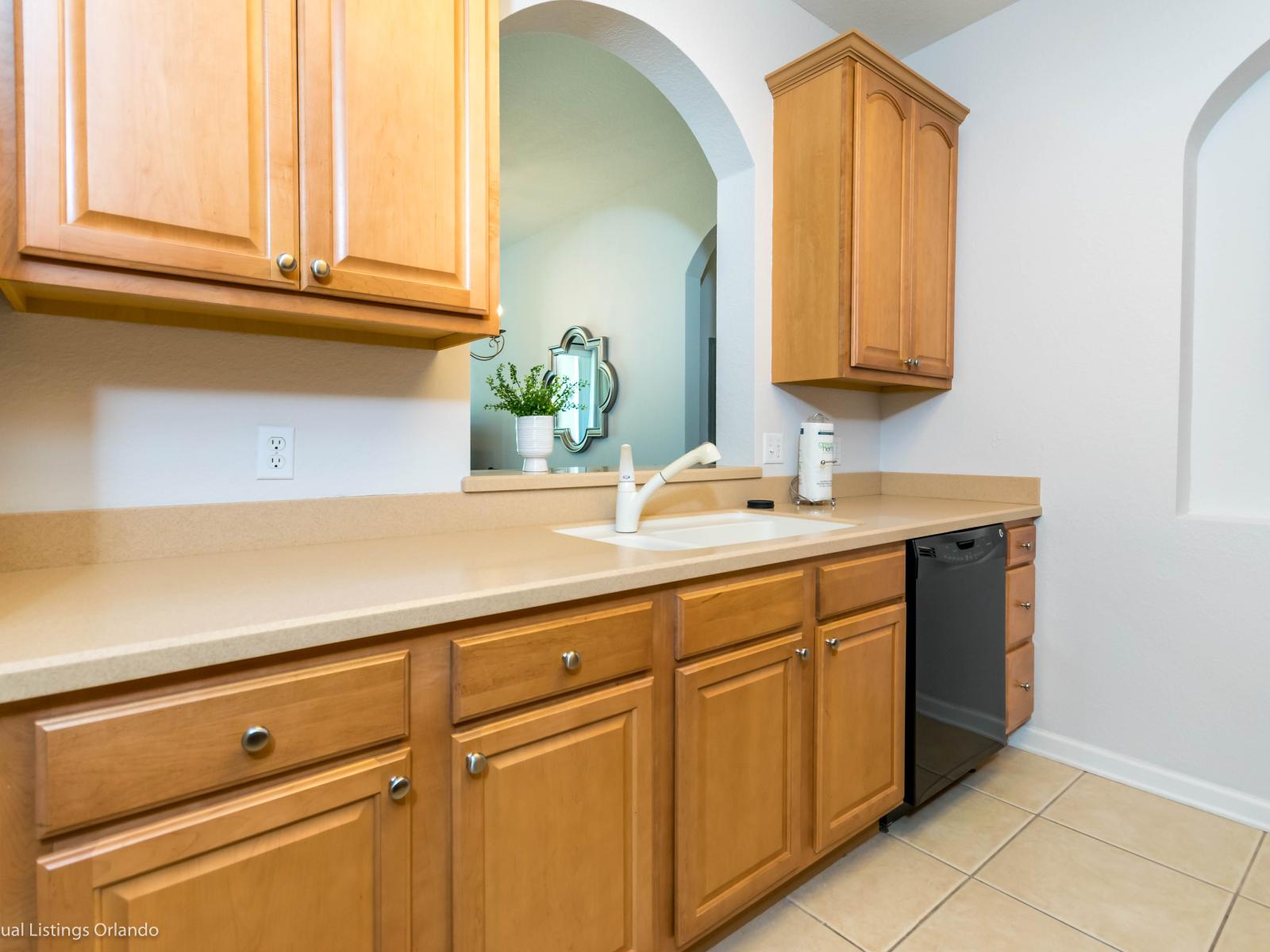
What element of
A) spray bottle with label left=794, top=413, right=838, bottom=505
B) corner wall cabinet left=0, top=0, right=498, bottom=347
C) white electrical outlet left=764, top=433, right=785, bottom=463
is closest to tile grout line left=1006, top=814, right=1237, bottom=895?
spray bottle with label left=794, top=413, right=838, bottom=505

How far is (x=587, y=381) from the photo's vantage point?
445 centimetres

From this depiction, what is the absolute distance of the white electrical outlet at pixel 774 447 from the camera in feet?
7.79

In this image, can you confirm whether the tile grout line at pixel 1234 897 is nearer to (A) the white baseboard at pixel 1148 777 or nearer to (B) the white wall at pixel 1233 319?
(A) the white baseboard at pixel 1148 777

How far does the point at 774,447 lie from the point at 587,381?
2270mm

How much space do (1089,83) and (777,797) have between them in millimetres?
2471

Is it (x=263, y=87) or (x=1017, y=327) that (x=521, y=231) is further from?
(x=263, y=87)

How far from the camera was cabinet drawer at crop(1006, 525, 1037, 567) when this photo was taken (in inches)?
87.1

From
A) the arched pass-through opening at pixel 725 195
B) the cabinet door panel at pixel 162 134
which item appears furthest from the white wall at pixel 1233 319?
the cabinet door panel at pixel 162 134

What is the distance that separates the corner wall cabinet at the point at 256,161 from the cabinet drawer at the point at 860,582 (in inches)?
37.6

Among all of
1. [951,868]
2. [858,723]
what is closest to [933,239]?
[858,723]

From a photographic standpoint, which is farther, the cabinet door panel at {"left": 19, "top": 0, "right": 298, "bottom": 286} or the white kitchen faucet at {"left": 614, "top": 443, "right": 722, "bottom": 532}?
the white kitchen faucet at {"left": 614, "top": 443, "right": 722, "bottom": 532}

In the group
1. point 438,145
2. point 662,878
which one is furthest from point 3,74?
point 662,878

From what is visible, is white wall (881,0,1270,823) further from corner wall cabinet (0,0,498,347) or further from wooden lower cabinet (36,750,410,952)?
wooden lower cabinet (36,750,410,952)

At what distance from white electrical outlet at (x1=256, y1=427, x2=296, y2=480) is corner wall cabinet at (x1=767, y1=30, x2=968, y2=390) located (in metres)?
1.59
